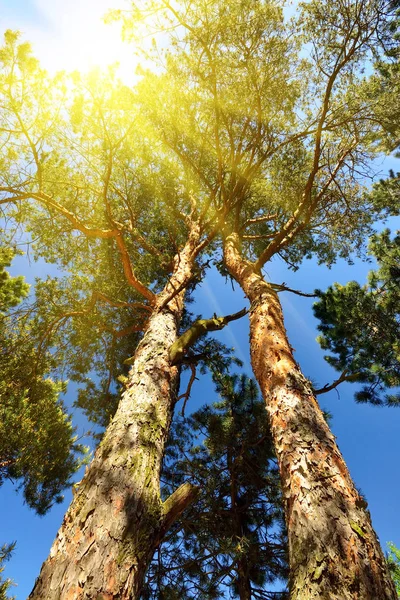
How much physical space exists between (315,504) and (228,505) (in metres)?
3.57

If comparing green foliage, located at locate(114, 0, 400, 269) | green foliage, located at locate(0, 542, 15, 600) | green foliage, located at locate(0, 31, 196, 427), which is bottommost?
green foliage, located at locate(0, 542, 15, 600)

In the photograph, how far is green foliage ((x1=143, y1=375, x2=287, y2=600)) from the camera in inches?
177

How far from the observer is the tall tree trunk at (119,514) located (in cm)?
181

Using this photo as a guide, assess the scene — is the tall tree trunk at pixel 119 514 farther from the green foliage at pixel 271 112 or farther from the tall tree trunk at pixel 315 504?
the green foliage at pixel 271 112

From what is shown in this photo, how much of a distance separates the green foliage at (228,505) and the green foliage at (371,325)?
124 inches

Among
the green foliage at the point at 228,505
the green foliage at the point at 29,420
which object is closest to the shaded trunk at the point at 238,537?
the green foliage at the point at 228,505

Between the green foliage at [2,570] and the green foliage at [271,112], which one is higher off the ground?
the green foliage at [271,112]

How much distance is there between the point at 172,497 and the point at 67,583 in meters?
0.81

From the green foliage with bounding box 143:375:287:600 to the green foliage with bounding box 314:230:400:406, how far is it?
10.3ft

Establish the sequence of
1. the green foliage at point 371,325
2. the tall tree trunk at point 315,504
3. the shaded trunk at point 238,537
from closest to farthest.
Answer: the tall tree trunk at point 315,504 < the shaded trunk at point 238,537 < the green foliage at point 371,325

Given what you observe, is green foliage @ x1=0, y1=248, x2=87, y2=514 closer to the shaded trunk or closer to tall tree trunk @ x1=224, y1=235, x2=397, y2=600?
the shaded trunk

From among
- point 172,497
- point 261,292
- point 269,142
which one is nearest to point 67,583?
point 172,497

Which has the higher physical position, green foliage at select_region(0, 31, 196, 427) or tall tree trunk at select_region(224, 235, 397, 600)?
green foliage at select_region(0, 31, 196, 427)

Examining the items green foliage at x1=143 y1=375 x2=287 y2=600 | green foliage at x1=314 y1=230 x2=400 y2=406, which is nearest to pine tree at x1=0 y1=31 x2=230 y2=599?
green foliage at x1=143 y1=375 x2=287 y2=600
